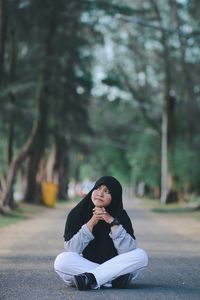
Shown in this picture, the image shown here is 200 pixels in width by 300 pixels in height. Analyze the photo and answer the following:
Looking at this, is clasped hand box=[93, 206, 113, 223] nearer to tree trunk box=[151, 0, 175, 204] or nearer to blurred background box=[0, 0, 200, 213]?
blurred background box=[0, 0, 200, 213]

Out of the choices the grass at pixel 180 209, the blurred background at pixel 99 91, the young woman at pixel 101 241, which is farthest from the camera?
the grass at pixel 180 209

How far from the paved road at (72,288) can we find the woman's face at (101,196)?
3.12ft

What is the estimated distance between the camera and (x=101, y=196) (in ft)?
25.9

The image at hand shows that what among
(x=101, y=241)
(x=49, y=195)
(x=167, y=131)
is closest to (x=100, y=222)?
(x=101, y=241)

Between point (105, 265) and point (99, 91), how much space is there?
140 feet

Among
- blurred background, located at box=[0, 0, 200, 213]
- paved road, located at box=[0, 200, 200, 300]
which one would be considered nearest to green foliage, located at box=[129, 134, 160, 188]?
blurred background, located at box=[0, 0, 200, 213]

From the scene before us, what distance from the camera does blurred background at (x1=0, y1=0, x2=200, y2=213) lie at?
31094mm

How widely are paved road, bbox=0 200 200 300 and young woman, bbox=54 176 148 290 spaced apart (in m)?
0.20

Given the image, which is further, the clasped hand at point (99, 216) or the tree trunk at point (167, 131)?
the tree trunk at point (167, 131)

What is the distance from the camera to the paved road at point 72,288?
816 centimetres

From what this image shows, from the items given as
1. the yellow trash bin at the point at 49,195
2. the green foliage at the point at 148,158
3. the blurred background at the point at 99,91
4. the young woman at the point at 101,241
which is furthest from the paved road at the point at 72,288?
the green foliage at the point at 148,158

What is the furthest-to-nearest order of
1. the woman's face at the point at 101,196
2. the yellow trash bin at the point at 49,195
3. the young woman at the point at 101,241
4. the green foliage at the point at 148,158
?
the green foliage at the point at 148,158
the yellow trash bin at the point at 49,195
the young woman at the point at 101,241
the woman's face at the point at 101,196

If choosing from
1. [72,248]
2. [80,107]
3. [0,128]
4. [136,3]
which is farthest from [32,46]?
[72,248]

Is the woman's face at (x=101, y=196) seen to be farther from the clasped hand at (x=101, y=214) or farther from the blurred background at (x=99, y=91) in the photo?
the blurred background at (x=99, y=91)
